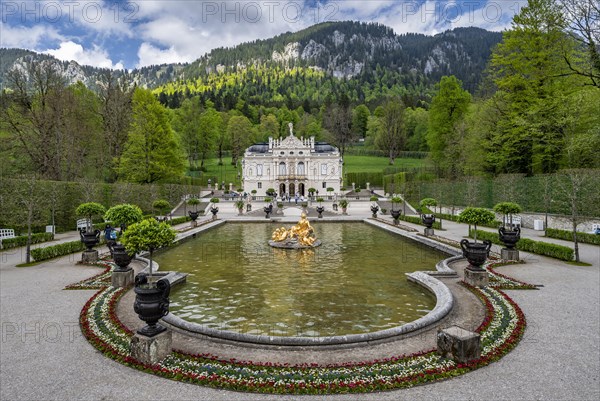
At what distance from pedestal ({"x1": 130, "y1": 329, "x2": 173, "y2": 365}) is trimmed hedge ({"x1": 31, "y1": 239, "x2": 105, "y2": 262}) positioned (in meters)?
12.1

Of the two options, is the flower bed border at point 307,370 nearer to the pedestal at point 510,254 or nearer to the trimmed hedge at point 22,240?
the pedestal at point 510,254

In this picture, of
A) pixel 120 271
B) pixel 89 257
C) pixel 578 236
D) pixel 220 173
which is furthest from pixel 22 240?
pixel 220 173

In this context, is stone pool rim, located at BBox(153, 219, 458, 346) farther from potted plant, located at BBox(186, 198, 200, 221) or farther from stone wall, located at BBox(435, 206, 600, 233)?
potted plant, located at BBox(186, 198, 200, 221)

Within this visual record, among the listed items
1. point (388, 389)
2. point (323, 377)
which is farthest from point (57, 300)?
point (388, 389)

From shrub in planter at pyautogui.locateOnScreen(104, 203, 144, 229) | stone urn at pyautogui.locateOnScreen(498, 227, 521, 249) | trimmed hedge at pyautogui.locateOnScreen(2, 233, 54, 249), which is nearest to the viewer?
stone urn at pyautogui.locateOnScreen(498, 227, 521, 249)

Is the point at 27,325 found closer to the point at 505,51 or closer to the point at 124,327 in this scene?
the point at 124,327

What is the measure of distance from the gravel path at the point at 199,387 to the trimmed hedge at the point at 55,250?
565 cm

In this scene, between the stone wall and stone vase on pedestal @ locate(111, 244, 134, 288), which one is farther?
the stone wall

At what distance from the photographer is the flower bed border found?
5414 millimetres

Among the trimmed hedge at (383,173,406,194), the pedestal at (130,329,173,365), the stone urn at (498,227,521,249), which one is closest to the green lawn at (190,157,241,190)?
the trimmed hedge at (383,173,406,194)

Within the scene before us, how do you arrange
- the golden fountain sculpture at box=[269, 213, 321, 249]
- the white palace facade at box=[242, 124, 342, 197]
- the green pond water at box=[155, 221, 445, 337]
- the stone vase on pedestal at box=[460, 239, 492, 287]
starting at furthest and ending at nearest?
the white palace facade at box=[242, 124, 342, 197] → the golden fountain sculpture at box=[269, 213, 321, 249] → the stone vase on pedestal at box=[460, 239, 492, 287] → the green pond water at box=[155, 221, 445, 337]

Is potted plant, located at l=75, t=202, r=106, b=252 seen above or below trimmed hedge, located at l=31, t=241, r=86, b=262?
above

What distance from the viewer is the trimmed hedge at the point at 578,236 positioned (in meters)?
18.5

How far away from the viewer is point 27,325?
802 cm
